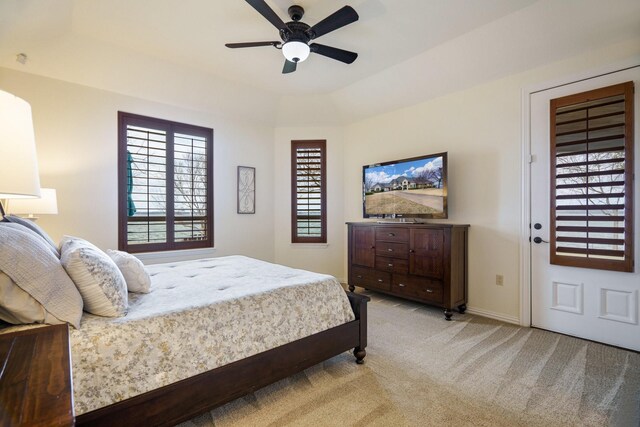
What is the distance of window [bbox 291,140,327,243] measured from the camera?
4.98 metres

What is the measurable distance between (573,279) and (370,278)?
83.5 inches

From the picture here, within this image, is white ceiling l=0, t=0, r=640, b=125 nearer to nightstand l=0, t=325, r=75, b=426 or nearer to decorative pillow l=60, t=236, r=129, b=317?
Result: decorative pillow l=60, t=236, r=129, b=317

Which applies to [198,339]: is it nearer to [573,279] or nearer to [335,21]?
[335,21]

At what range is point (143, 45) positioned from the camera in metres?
3.15

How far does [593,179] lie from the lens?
262cm

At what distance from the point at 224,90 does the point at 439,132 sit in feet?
9.62

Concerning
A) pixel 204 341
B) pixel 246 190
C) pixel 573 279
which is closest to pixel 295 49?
pixel 204 341

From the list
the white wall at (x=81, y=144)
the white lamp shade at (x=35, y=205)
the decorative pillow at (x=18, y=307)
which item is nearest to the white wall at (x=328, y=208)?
the white wall at (x=81, y=144)

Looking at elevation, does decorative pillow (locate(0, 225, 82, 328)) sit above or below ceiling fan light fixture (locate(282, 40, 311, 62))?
below

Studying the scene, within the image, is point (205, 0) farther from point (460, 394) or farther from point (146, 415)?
point (460, 394)

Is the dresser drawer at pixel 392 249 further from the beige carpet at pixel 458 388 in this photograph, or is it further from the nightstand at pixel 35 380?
the nightstand at pixel 35 380

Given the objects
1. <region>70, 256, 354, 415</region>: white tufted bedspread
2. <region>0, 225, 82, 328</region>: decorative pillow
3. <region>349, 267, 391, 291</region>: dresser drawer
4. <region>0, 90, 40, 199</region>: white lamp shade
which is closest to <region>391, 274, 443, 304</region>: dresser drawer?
<region>349, 267, 391, 291</region>: dresser drawer

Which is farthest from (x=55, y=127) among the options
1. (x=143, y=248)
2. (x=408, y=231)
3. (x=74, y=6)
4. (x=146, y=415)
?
(x=408, y=231)

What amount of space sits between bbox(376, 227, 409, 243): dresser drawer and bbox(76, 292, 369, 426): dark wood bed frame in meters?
1.56
